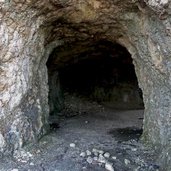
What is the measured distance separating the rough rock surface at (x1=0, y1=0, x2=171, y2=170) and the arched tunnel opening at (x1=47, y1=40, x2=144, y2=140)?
903 mm

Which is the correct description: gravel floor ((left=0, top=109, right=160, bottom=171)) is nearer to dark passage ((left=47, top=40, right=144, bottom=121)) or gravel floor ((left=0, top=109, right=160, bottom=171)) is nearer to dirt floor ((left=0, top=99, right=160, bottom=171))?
dirt floor ((left=0, top=99, right=160, bottom=171))

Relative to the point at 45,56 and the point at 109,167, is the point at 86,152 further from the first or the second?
the point at 45,56

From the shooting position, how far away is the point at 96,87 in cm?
844

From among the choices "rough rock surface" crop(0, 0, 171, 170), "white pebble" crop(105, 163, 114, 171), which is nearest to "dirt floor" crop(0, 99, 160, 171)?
"white pebble" crop(105, 163, 114, 171)

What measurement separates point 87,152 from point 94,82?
4849mm

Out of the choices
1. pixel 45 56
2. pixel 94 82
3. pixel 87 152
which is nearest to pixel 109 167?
pixel 87 152

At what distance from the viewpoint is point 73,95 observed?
25.9 ft

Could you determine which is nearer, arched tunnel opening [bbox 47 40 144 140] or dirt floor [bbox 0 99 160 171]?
dirt floor [bbox 0 99 160 171]

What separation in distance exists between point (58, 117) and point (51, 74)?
0.94m

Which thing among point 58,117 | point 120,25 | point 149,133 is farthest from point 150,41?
point 58,117

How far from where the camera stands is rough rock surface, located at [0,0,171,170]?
131 inches

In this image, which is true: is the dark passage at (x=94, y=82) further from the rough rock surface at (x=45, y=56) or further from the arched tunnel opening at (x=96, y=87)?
the rough rock surface at (x=45, y=56)

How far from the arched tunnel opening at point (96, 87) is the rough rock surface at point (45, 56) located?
2.96ft

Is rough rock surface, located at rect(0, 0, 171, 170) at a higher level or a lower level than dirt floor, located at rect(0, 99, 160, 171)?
higher
